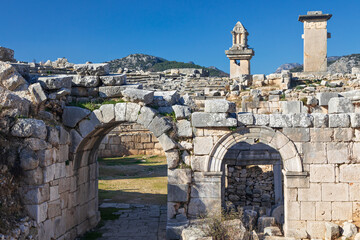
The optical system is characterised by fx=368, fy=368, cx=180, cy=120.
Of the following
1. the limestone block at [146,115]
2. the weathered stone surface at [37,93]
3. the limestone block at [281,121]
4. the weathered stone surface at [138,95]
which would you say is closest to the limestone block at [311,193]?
the limestone block at [281,121]

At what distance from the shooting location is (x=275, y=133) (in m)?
7.93

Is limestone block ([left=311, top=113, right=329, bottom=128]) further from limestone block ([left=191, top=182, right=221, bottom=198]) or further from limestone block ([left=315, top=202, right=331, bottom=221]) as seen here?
limestone block ([left=191, top=182, right=221, bottom=198])

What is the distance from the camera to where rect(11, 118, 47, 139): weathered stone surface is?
22.0 ft

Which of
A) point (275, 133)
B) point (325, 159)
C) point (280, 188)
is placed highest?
point (275, 133)

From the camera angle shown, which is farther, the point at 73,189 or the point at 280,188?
the point at 280,188

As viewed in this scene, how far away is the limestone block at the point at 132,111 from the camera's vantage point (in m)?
8.25

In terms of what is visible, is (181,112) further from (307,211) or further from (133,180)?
(133,180)

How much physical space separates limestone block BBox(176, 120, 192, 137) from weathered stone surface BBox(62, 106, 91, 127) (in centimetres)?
206

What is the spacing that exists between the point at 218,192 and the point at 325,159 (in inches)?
94.2

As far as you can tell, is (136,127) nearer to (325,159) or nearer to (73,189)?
(73,189)

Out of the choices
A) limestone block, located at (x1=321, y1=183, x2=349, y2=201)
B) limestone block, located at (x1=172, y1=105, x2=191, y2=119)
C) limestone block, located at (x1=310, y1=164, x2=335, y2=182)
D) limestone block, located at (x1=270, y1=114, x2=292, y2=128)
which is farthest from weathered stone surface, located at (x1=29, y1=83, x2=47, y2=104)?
limestone block, located at (x1=321, y1=183, x2=349, y2=201)

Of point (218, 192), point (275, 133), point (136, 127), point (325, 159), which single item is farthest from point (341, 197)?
point (136, 127)

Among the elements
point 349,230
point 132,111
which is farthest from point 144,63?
point 349,230

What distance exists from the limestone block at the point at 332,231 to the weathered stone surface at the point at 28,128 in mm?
6066
